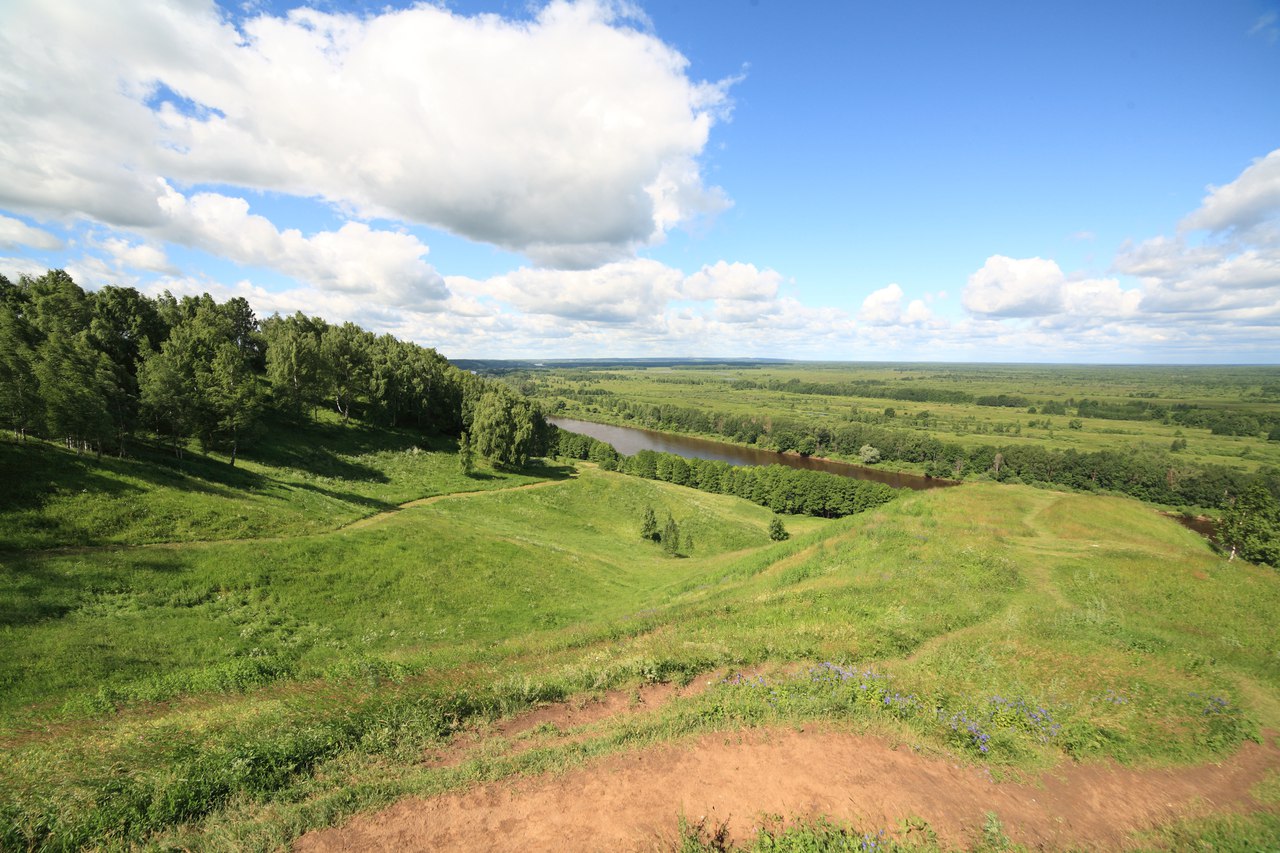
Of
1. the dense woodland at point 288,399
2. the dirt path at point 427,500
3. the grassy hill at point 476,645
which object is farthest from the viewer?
the dirt path at point 427,500

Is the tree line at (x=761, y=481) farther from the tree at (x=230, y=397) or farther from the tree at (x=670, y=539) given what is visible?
the tree at (x=230, y=397)

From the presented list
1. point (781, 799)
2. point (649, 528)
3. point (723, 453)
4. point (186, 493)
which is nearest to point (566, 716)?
point (781, 799)

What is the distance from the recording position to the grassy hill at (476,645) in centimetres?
846

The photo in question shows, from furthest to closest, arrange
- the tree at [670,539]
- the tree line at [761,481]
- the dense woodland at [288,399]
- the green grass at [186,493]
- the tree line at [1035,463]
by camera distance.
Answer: the tree line at [1035,463] < the tree line at [761,481] < the tree at [670,539] < the dense woodland at [288,399] < the green grass at [186,493]

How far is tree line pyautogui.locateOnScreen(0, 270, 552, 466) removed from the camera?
990 inches

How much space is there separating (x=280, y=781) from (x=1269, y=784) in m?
18.4

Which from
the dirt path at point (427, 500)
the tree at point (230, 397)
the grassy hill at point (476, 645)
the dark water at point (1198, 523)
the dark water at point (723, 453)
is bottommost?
the dark water at point (1198, 523)

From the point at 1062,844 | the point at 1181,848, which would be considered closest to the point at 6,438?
the point at 1062,844

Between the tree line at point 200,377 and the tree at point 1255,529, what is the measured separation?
68390 mm

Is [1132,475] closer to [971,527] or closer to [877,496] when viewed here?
[877,496]

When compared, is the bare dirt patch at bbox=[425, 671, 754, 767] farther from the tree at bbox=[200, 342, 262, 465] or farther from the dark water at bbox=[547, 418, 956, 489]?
the dark water at bbox=[547, 418, 956, 489]

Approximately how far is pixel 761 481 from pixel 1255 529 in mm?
50800

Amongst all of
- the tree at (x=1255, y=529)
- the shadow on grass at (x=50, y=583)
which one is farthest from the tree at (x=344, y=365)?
the tree at (x=1255, y=529)

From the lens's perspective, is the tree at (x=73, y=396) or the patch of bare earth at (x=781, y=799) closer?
the patch of bare earth at (x=781, y=799)
